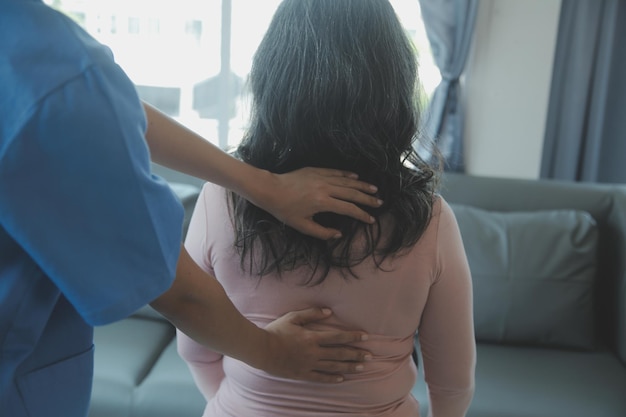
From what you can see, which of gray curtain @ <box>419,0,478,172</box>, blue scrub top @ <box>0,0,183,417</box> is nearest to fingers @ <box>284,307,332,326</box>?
blue scrub top @ <box>0,0,183,417</box>

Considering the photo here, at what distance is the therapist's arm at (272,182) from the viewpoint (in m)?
0.78

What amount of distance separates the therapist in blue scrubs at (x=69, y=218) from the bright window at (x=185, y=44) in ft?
6.73

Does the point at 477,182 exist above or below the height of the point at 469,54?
below

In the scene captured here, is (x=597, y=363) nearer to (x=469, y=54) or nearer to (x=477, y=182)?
(x=477, y=182)

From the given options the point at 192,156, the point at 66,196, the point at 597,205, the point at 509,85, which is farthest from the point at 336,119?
the point at 509,85

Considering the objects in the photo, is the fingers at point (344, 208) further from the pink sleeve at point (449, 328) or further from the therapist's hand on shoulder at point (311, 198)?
the pink sleeve at point (449, 328)

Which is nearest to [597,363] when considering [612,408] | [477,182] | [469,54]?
[612,408]

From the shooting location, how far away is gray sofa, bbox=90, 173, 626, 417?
177cm

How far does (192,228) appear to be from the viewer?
986mm

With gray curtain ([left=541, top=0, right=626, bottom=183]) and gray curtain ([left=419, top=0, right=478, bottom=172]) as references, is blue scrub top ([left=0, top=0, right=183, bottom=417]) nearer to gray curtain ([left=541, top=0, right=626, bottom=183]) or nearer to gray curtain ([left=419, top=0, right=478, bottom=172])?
gray curtain ([left=419, top=0, right=478, bottom=172])

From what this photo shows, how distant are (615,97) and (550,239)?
0.79 meters

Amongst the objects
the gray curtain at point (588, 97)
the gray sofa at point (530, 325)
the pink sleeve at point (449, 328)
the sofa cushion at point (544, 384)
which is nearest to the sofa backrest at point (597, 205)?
the gray sofa at point (530, 325)

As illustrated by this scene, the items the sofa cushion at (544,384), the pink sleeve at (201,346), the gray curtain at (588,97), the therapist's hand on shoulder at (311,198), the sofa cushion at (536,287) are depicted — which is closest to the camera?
the therapist's hand on shoulder at (311,198)

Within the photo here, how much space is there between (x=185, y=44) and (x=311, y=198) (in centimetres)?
207
